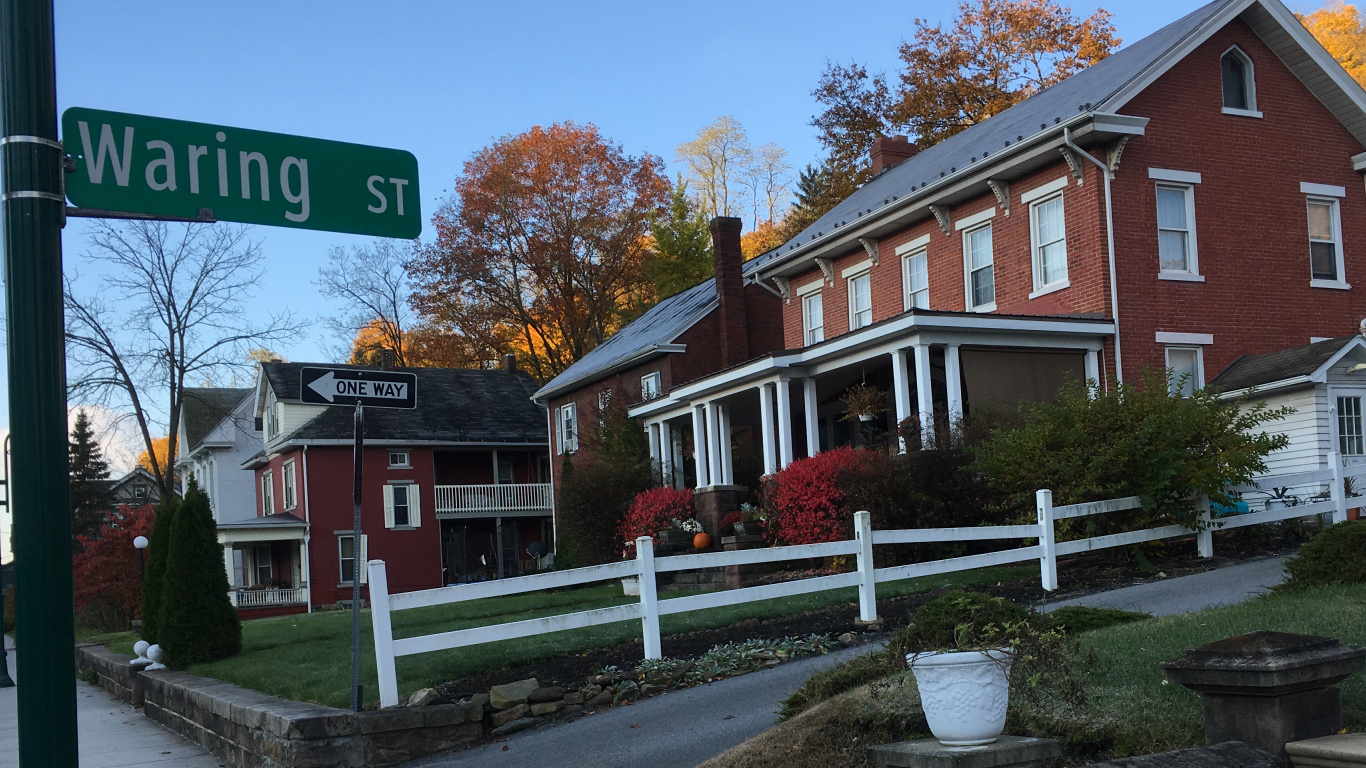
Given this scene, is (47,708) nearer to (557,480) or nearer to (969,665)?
(969,665)

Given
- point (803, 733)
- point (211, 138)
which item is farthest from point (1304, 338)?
point (211, 138)

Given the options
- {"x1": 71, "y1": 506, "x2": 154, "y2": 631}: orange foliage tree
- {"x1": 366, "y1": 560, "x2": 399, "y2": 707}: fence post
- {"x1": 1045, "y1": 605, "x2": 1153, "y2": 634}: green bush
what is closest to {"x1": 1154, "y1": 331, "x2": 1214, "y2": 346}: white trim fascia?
{"x1": 1045, "y1": 605, "x2": 1153, "y2": 634}: green bush

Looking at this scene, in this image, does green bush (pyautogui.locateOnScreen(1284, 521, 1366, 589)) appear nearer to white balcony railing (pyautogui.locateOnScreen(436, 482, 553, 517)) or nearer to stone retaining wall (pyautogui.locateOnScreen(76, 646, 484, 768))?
stone retaining wall (pyautogui.locateOnScreen(76, 646, 484, 768))

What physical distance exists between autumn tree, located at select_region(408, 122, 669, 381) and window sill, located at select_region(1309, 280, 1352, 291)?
2975 cm

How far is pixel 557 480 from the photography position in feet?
123

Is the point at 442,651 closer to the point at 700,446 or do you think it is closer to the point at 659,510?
the point at 659,510

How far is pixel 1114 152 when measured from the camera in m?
19.6

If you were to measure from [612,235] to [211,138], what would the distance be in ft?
146

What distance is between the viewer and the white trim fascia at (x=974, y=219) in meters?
21.8

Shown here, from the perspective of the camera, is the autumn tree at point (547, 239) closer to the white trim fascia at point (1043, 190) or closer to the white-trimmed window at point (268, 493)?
the white-trimmed window at point (268, 493)

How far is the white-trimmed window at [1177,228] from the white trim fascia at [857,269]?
6298 millimetres

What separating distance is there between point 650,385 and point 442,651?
19126 millimetres

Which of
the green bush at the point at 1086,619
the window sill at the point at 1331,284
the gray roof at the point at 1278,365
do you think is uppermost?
the window sill at the point at 1331,284

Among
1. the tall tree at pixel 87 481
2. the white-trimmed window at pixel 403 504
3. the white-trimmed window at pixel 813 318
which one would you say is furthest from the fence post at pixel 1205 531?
the tall tree at pixel 87 481
